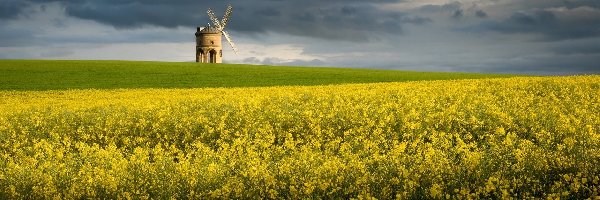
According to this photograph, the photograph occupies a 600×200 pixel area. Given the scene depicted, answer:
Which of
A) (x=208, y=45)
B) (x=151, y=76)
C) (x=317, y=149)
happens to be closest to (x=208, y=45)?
(x=208, y=45)

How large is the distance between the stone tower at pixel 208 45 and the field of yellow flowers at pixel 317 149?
208 ft

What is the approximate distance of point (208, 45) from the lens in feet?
275

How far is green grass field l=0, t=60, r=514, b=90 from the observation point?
46.0 meters

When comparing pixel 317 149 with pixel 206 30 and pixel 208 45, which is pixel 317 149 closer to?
pixel 208 45

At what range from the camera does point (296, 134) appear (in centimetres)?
1537

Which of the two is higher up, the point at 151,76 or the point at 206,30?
the point at 206,30

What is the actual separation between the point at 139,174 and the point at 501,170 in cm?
548

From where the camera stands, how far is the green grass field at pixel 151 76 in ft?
151

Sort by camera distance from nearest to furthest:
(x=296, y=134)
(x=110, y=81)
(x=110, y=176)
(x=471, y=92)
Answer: (x=110, y=176) < (x=296, y=134) < (x=471, y=92) < (x=110, y=81)

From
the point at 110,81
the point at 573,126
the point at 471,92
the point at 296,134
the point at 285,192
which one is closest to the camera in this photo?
the point at 285,192

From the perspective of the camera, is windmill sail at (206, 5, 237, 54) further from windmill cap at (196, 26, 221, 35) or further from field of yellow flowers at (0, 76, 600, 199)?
field of yellow flowers at (0, 76, 600, 199)

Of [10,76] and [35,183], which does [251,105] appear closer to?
[35,183]

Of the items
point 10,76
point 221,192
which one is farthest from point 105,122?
point 10,76

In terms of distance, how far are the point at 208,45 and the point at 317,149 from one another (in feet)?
239
